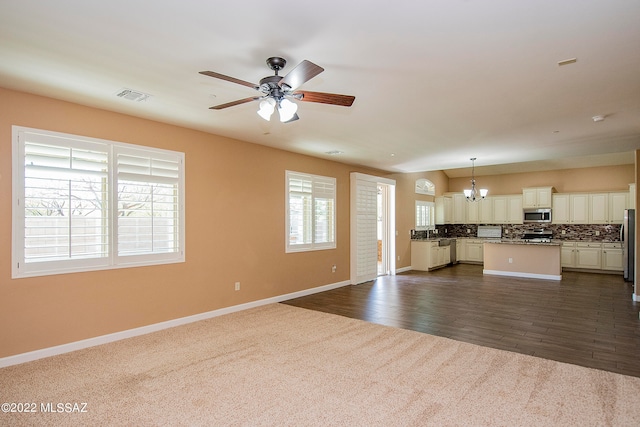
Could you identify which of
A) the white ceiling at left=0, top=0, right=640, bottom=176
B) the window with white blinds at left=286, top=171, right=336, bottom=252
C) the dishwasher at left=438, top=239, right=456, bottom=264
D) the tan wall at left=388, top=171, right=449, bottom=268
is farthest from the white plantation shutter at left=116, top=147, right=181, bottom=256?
the dishwasher at left=438, top=239, right=456, bottom=264

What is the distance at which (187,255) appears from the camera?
15.4ft

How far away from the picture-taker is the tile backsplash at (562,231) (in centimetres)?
922

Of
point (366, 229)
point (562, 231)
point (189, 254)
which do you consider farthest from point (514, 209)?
point (189, 254)

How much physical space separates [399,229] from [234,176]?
209 inches

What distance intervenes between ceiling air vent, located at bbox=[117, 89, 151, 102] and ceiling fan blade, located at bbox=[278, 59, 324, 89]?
5.83 ft

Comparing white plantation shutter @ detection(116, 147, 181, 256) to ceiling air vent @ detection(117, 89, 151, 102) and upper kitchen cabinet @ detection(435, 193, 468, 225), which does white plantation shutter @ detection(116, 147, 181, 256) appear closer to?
ceiling air vent @ detection(117, 89, 151, 102)

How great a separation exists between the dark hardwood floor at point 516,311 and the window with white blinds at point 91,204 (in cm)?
260

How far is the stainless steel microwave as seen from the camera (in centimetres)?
987

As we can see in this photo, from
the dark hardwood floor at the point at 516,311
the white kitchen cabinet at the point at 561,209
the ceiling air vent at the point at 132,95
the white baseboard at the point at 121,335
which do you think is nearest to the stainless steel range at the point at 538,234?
the white kitchen cabinet at the point at 561,209

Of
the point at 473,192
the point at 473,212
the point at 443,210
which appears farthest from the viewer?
the point at 443,210

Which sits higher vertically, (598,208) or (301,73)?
(301,73)

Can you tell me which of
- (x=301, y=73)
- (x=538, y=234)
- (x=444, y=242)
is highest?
(x=301, y=73)

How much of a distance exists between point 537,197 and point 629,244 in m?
2.74

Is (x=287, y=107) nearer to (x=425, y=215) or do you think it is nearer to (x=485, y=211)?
(x=425, y=215)
